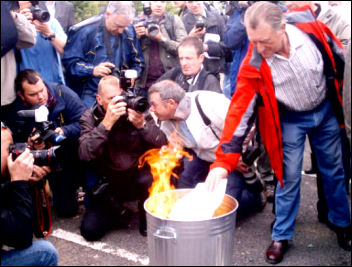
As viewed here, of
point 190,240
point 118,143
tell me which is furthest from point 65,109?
point 190,240

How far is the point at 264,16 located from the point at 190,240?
5.23 feet

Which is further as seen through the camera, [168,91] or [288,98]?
[168,91]

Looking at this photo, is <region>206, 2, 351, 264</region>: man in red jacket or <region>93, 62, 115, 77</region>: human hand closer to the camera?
<region>206, 2, 351, 264</region>: man in red jacket

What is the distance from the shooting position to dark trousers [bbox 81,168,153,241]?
418 centimetres

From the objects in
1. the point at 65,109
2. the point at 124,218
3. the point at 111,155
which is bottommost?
the point at 124,218

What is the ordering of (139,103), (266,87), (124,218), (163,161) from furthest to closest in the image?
1. (124,218)
2. (163,161)
3. (139,103)
4. (266,87)

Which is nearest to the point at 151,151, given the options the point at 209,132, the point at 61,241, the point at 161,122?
the point at 161,122

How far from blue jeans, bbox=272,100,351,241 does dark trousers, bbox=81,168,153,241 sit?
1250 millimetres

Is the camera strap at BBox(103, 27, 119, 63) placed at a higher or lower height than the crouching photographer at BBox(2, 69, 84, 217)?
higher

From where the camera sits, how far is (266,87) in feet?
10.9

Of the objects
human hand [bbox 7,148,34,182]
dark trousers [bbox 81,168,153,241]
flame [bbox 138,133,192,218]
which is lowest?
dark trousers [bbox 81,168,153,241]

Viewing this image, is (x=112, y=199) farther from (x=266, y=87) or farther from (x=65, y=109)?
(x=266, y=87)

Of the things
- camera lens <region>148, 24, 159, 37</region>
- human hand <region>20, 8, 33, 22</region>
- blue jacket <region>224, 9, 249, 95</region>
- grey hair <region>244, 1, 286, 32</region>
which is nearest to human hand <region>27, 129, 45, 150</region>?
human hand <region>20, 8, 33, 22</region>

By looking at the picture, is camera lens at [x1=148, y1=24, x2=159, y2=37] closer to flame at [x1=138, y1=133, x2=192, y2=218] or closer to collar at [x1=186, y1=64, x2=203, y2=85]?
collar at [x1=186, y1=64, x2=203, y2=85]
